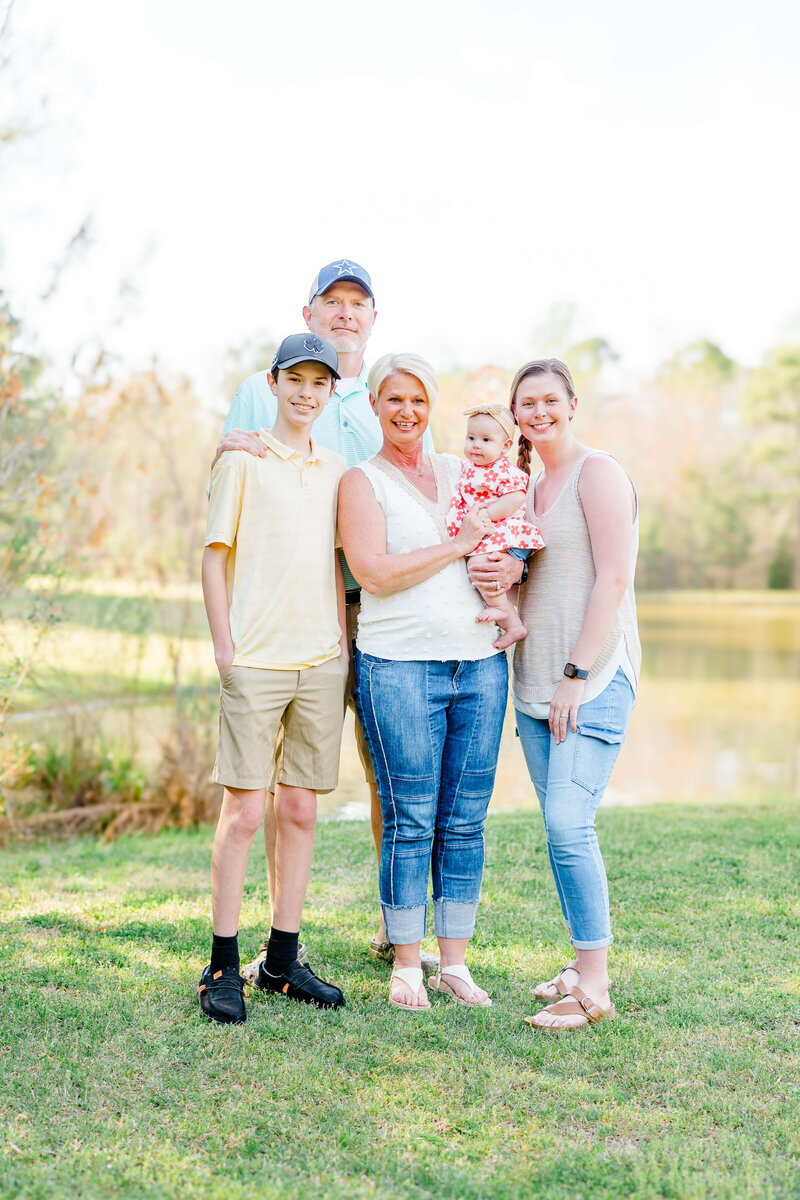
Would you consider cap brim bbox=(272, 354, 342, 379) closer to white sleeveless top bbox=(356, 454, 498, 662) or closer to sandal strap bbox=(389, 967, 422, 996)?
white sleeveless top bbox=(356, 454, 498, 662)

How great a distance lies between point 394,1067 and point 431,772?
83 centimetres

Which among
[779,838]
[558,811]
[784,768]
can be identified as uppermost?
[558,811]

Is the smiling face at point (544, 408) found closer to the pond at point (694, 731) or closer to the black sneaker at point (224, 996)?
the black sneaker at point (224, 996)

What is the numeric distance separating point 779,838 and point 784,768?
5.32m

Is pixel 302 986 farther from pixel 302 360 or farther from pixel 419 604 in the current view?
pixel 302 360

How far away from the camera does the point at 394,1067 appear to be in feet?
9.21

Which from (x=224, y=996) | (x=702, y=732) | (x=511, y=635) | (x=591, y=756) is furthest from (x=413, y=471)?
(x=702, y=732)

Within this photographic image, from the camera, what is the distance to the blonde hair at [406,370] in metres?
3.14

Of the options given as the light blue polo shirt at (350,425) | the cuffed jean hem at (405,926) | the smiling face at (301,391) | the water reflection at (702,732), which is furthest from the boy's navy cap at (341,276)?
the water reflection at (702,732)

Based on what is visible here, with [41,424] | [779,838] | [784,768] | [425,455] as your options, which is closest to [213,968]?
[425,455]

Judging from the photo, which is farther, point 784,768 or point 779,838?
point 784,768

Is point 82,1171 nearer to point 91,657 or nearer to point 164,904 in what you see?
point 164,904

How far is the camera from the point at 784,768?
10492mm

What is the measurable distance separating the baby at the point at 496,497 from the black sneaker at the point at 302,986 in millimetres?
1160
